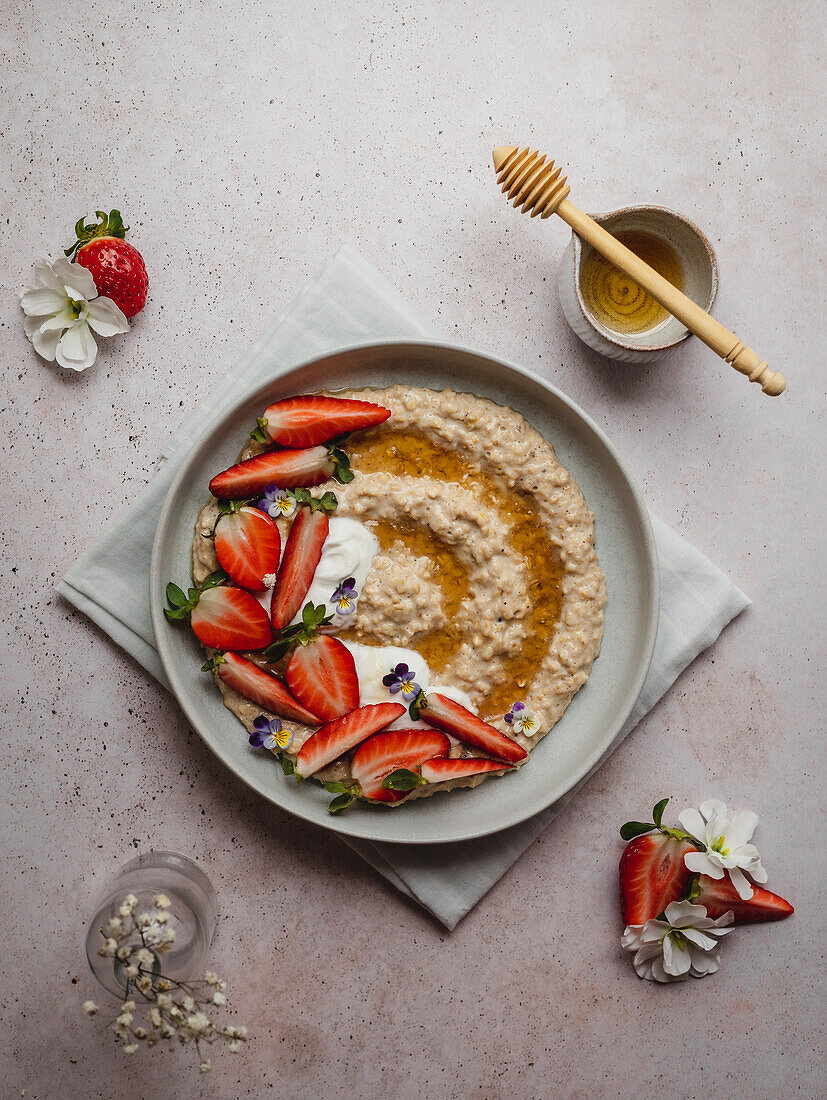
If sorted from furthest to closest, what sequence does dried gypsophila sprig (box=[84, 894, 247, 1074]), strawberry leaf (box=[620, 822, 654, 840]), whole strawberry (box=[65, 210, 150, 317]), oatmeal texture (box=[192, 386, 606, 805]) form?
strawberry leaf (box=[620, 822, 654, 840])
whole strawberry (box=[65, 210, 150, 317])
oatmeal texture (box=[192, 386, 606, 805])
dried gypsophila sprig (box=[84, 894, 247, 1074])

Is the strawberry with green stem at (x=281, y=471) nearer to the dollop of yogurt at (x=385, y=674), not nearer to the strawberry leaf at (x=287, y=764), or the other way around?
the dollop of yogurt at (x=385, y=674)

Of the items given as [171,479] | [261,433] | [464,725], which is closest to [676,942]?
[464,725]

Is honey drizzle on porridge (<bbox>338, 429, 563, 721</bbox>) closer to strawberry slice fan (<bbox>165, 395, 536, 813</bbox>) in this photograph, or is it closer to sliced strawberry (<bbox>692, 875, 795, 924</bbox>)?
strawberry slice fan (<bbox>165, 395, 536, 813</bbox>)

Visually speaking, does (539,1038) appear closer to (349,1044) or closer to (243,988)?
(349,1044)

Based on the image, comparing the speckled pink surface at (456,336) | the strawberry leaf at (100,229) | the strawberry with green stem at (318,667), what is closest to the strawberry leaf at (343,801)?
the strawberry with green stem at (318,667)

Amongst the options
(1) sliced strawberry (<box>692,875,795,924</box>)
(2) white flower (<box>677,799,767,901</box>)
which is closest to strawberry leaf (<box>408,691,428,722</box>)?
(2) white flower (<box>677,799,767,901</box>)

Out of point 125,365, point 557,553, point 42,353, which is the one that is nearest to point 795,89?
point 557,553

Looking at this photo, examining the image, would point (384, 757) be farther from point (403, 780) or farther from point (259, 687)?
point (259, 687)
